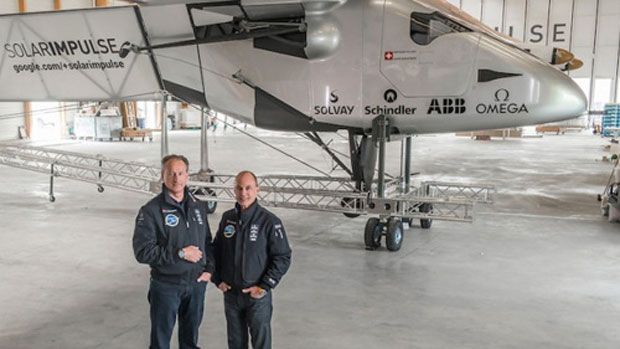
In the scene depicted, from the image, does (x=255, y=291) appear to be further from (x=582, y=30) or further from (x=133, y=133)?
(x=582, y=30)

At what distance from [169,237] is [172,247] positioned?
2.7 inches

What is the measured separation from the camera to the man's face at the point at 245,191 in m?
3.64

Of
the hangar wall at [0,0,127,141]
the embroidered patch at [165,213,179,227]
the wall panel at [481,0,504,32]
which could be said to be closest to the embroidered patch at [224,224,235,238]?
the embroidered patch at [165,213,179,227]

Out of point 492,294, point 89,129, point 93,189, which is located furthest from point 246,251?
point 89,129

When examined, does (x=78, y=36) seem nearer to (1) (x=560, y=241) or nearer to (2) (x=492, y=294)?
(2) (x=492, y=294)

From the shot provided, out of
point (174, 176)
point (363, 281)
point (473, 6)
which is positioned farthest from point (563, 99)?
point (473, 6)

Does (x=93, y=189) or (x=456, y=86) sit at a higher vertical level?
(x=456, y=86)

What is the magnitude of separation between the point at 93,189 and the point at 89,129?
15998 millimetres

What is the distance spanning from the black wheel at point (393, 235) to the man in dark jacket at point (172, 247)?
4.34 metres

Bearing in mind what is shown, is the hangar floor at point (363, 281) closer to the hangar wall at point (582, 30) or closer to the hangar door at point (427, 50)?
the hangar door at point (427, 50)

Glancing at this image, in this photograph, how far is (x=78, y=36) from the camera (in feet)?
28.3

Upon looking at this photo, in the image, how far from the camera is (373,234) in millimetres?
7902

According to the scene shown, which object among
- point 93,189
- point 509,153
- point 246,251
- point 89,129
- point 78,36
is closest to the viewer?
point 246,251

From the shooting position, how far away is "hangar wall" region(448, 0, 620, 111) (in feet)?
129
